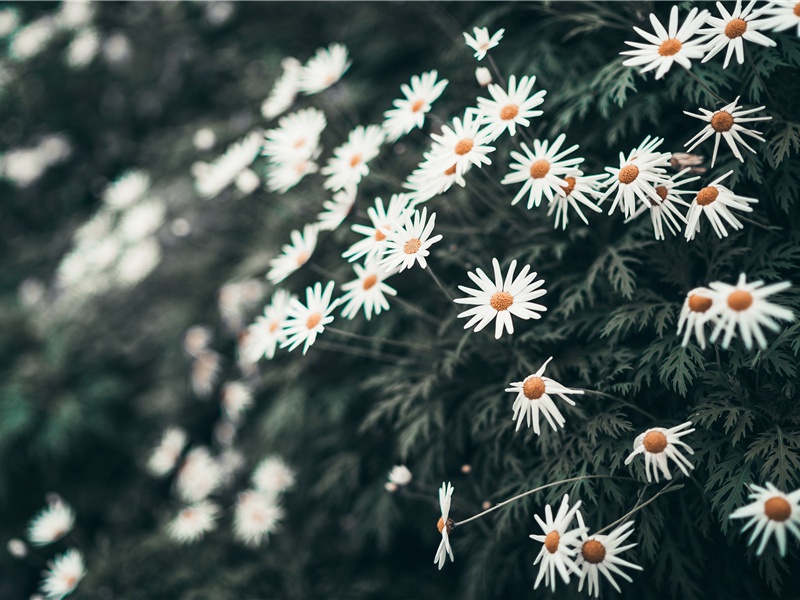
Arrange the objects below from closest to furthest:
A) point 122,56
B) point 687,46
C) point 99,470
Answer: point 687,46 → point 99,470 → point 122,56

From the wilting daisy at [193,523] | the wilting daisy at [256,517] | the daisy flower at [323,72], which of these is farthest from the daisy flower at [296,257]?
the wilting daisy at [193,523]

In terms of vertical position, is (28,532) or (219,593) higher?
(219,593)

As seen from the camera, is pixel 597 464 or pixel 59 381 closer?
pixel 597 464

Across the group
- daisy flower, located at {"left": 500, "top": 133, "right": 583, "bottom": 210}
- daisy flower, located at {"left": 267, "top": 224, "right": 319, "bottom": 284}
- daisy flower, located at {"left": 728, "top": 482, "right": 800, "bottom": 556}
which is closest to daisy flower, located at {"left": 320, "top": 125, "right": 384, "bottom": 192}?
daisy flower, located at {"left": 267, "top": 224, "right": 319, "bottom": 284}

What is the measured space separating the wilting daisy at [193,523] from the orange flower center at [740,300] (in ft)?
7.70

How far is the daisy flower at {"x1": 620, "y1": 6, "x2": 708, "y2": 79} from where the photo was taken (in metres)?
1.72

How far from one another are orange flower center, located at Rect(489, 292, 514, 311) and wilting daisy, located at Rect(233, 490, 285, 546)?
1523 millimetres

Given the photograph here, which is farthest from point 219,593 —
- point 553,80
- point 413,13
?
point 413,13

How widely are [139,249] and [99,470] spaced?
1.41 meters

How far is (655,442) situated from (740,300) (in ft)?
1.35

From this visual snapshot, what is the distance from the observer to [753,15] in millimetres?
1612

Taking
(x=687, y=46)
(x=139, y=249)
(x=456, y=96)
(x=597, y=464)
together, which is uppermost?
(x=687, y=46)

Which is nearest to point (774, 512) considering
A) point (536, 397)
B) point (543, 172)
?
point (536, 397)

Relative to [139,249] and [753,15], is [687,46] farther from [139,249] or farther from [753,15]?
[139,249]
